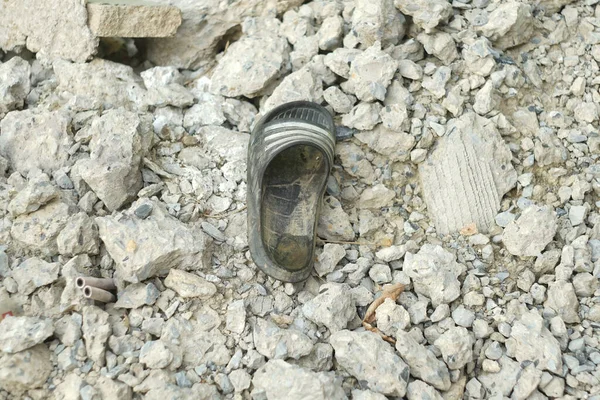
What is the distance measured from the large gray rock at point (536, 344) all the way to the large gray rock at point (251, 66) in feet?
4.90

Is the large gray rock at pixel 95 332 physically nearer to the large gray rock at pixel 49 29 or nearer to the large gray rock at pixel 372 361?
the large gray rock at pixel 372 361

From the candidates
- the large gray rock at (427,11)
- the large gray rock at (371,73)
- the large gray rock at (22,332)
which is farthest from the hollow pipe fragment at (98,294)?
the large gray rock at (427,11)

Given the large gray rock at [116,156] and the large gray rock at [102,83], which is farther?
the large gray rock at [102,83]

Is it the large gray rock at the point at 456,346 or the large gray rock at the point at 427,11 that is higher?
the large gray rock at the point at 427,11

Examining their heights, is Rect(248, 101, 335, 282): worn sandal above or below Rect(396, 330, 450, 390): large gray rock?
above

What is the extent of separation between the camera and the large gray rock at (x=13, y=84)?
273cm

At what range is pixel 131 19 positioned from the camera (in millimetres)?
2795

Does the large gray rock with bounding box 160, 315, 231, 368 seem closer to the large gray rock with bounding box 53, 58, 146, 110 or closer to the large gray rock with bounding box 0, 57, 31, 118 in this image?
the large gray rock with bounding box 53, 58, 146, 110

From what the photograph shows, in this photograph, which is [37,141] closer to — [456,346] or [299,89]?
[299,89]

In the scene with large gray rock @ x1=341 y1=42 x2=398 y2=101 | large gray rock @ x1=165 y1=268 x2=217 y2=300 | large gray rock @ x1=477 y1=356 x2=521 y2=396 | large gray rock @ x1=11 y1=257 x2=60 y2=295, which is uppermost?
large gray rock @ x1=341 y1=42 x2=398 y2=101

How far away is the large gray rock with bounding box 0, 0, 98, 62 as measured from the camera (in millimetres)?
2816

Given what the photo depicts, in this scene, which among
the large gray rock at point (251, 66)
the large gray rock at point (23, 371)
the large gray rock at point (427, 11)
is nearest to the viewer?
the large gray rock at point (23, 371)

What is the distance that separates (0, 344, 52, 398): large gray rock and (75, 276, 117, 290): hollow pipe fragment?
25 centimetres

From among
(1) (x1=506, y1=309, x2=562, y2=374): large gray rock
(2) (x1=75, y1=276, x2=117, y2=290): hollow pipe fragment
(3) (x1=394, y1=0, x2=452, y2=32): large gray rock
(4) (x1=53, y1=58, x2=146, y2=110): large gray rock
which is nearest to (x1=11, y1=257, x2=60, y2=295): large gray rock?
(2) (x1=75, y1=276, x2=117, y2=290): hollow pipe fragment
